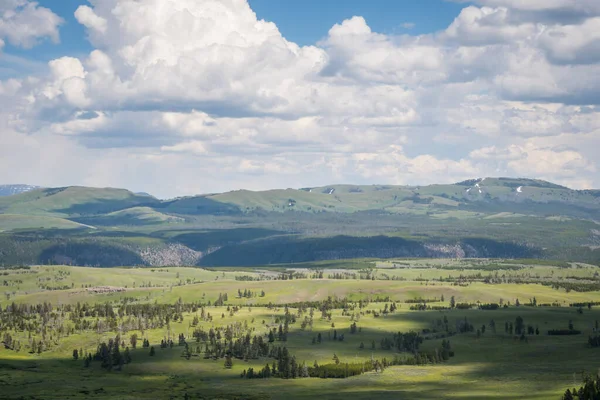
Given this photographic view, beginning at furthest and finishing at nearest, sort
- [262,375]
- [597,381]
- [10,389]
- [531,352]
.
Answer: [531,352] → [262,375] → [10,389] → [597,381]

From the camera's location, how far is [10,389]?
541 ft

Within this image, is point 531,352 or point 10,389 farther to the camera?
point 531,352

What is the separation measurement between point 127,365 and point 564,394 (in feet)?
368

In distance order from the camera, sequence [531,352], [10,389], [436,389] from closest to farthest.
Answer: [436,389]
[10,389]
[531,352]

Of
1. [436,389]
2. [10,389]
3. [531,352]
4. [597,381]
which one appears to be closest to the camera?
[597,381]

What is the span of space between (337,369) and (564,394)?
6488 cm

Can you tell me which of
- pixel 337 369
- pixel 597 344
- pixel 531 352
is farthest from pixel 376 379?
pixel 597 344

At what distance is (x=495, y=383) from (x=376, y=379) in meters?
26.5

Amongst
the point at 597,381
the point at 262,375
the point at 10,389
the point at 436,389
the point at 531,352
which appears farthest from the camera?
the point at 531,352

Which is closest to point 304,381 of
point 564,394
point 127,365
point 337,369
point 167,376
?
point 337,369

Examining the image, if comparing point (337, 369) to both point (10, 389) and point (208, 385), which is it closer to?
point (208, 385)

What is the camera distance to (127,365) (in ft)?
652

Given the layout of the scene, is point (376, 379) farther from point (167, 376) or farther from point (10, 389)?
point (10, 389)

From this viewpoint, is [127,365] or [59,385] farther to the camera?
[127,365]
